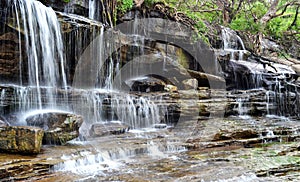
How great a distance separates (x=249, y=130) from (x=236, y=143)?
2.90ft

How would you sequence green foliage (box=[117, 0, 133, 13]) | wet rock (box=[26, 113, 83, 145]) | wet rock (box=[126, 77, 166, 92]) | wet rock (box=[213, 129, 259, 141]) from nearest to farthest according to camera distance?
wet rock (box=[26, 113, 83, 145]), wet rock (box=[213, 129, 259, 141]), wet rock (box=[126, 77, 166, 92]), green foliage (box=[117, 0, 133, 13])

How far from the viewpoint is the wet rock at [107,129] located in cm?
732

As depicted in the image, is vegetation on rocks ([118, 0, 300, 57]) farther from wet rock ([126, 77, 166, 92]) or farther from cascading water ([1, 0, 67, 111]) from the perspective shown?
cascading water ([1, 0, 67, 111])

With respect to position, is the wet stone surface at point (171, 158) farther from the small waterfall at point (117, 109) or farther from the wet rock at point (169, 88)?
the wet rock at point (169, 88)

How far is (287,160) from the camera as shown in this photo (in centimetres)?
552

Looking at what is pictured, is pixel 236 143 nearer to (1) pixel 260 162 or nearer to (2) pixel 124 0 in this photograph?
(1) pixel 260 162

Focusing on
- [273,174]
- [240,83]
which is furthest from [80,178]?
[240,83]

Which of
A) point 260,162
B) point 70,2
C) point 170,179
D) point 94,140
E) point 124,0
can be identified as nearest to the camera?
point 170,179

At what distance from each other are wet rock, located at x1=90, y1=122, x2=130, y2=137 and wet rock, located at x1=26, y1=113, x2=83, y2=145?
3.04 feet

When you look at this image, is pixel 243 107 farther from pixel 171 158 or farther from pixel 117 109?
pixel 171 158

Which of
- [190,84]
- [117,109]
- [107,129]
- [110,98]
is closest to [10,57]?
[110,98]

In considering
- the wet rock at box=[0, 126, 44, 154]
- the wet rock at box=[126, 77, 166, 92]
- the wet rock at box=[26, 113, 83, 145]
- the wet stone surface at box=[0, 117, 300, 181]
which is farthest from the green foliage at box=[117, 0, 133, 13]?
the wet rock at box=[0, 126, 44, 154]

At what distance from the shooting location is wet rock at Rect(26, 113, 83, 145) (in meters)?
6.00

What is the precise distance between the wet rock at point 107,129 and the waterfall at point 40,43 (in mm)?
1372
